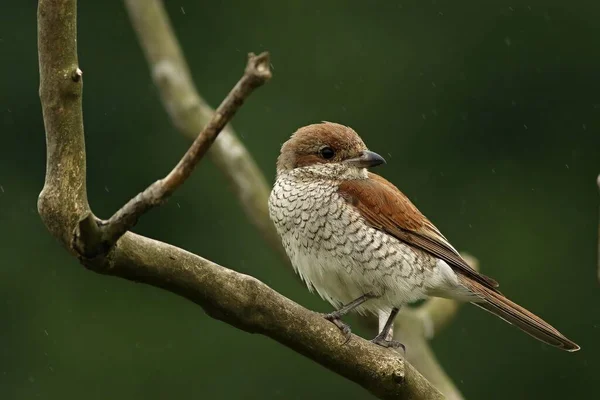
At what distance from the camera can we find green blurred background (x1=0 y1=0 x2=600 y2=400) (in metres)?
11.8

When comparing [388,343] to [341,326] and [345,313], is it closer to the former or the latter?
[345,313]

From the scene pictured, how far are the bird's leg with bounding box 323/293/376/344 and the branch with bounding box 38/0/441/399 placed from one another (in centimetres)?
3

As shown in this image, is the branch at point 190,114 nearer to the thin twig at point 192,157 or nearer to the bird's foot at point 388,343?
the bird's foot at point 388,343

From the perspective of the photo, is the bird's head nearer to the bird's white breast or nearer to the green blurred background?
the bird's white breast

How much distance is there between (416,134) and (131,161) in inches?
122

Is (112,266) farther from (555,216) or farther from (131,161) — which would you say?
(555,216)

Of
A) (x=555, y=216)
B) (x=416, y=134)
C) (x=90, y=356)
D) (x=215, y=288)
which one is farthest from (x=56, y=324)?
(x=215, y=288)

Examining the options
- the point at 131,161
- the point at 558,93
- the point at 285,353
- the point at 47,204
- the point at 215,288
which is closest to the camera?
the point at 47,204

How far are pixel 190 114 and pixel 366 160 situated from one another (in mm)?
1334

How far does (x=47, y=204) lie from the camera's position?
284cm

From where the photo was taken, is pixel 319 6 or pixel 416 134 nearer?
→ pixel 416 134

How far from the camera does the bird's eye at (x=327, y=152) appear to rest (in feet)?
15.4

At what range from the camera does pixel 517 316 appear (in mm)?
4508

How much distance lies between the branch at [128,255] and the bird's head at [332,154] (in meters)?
Answer: 1.35
